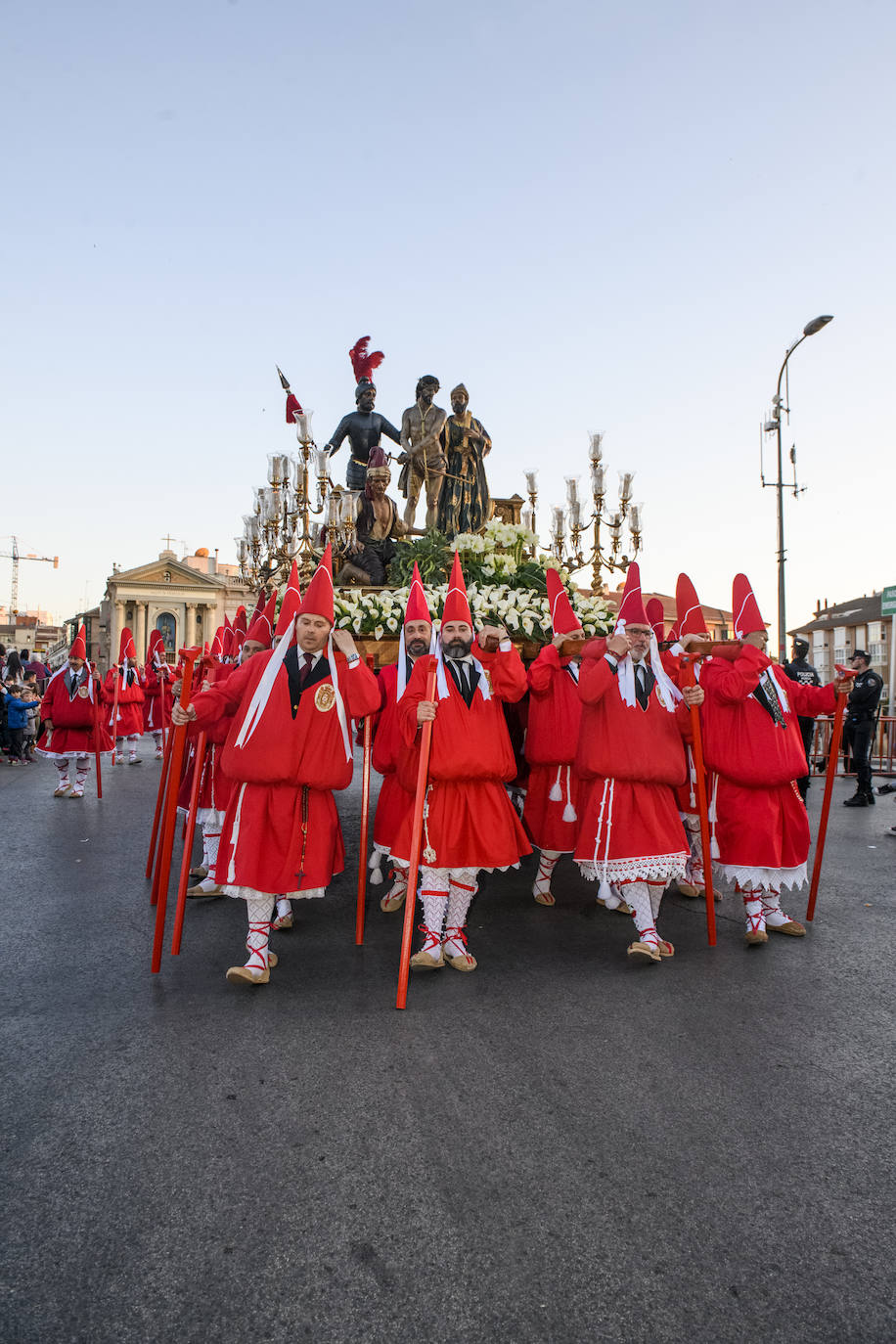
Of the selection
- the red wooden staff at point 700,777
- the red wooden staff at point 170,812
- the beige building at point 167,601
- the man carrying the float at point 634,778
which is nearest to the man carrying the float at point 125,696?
the red wooden staff at point 170,812

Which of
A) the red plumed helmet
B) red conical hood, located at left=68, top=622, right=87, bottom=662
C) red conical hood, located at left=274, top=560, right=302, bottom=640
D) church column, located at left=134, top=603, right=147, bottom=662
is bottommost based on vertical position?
red conical hood, located at left=274, top=560, right=302, bottom=640

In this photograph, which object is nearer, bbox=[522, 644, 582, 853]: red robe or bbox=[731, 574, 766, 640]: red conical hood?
bbox=[731, 574, 766, 640]: red conical hood

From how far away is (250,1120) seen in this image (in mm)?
2701

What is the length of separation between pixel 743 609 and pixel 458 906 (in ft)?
8.63

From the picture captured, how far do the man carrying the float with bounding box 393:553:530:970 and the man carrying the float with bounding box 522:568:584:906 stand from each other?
34.1 inches

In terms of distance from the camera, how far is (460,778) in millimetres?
4340

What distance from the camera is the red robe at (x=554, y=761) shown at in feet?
18.2

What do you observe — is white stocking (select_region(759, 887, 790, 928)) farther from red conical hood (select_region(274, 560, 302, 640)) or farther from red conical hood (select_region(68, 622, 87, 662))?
red conical hood (select_region(68, 622, 87, 662))

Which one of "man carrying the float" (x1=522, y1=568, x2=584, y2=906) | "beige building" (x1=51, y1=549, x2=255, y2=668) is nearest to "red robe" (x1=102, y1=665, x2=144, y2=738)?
"man carrying the float" (x1=522, y1=568, x2=584, y2=906)

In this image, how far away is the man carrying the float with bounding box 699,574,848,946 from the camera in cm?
470

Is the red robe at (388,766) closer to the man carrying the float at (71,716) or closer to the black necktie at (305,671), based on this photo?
the black necktie at (305,671)

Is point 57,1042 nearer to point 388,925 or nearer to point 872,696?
point 388,925

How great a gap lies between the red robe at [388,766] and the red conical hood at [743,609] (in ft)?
7.52

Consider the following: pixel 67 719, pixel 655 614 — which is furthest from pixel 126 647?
pixel 655 614
